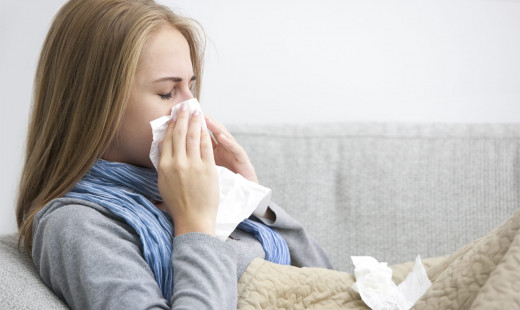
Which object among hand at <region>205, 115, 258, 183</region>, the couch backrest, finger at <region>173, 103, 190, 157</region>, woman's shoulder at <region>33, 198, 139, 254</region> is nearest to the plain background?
the couch backrest

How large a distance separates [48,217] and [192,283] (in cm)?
32

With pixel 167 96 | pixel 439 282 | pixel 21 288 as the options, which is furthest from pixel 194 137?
pixel 439 282

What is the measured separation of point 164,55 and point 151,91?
0.08 metres

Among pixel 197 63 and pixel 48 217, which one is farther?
pixel 197 63

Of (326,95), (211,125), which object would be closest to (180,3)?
(326,95)

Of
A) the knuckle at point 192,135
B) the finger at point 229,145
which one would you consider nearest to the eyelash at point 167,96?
the knuckle at point 192,135

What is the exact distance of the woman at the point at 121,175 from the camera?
101cm

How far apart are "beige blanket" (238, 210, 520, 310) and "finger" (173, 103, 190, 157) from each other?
269 mm

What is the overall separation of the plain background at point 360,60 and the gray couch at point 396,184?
227mm

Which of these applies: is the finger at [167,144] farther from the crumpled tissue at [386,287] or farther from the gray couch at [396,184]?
the gray couch at [396,184]

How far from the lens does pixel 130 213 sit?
1.12 m

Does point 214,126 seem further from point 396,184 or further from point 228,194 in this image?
point 396,184

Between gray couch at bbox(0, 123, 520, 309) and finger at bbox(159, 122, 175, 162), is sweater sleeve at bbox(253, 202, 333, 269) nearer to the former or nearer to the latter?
gray couch at bbox(0, 123, 520, 309)

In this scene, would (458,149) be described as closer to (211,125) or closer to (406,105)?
(406,105)
